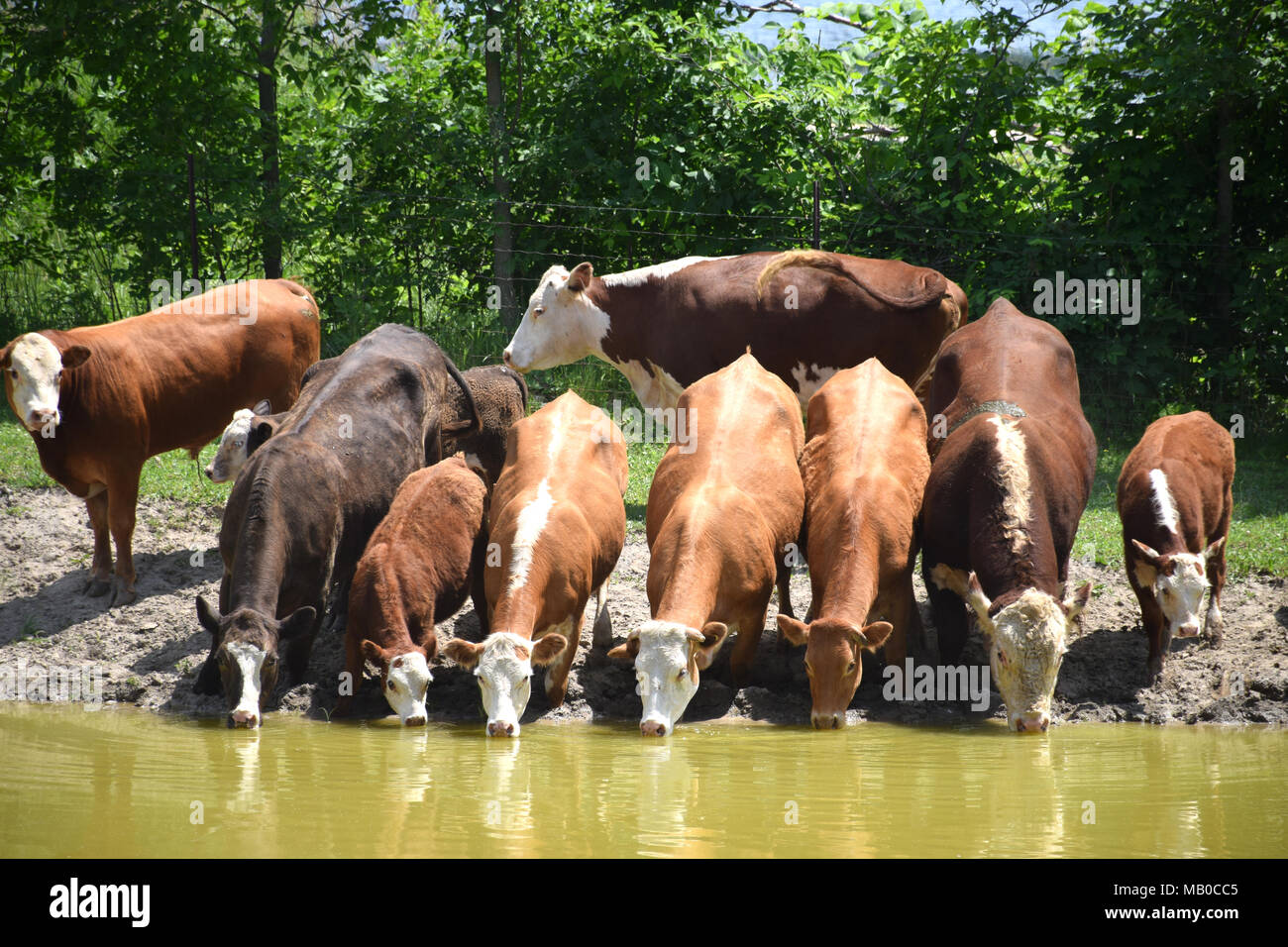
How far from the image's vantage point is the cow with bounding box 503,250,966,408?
35.2ft

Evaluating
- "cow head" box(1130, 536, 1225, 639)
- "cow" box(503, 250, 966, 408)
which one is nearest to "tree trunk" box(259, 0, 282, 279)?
"cow" box(503, 250, 966, 408)

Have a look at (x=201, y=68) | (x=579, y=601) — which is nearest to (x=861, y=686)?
(x=579, y=601)

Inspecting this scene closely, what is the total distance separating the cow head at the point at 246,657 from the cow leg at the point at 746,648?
2517 mm

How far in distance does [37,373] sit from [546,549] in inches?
161

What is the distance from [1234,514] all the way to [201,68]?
1059 centimetres

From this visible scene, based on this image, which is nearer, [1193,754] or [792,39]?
[1193,754]

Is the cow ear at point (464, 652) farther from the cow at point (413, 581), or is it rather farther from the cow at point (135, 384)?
the cow at point (135, 384)

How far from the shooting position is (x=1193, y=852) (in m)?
5.18

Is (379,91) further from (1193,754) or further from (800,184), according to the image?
(1193,754)

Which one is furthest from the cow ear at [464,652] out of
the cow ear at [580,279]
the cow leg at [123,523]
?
the cow ear at [580,279]

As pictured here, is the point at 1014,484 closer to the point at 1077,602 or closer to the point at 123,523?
the point at 1077,602

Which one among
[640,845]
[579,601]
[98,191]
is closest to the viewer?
[640,845]

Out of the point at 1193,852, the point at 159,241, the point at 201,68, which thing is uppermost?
the point at 201,68

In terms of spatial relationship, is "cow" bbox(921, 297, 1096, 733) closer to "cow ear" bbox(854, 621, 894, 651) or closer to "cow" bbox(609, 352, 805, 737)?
"cow ear" bbox(854, 621, 894, 651)
